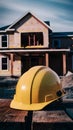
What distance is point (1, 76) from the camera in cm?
3388

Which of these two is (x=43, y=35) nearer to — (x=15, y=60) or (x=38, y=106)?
(x=15, y=60)

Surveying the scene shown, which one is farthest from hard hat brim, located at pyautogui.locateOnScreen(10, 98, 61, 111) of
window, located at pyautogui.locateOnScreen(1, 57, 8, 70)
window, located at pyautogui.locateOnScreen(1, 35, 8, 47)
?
window, located at pyautogui.locateOnScreen(1, 35, 8, 47)

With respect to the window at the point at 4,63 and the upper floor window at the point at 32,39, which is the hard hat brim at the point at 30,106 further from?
the window at the point at 4,63

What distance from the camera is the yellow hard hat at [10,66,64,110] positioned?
7.08 metres

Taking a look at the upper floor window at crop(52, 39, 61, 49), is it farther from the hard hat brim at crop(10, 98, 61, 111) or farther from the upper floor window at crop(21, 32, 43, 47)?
the hard hat brim at crop(10, 98, 61, 111)

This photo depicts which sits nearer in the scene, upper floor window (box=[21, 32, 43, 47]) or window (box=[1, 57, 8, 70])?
upper floor window (box=[21, 32, 43, 47])

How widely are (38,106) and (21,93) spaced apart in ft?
2.19

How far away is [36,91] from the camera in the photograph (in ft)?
23.4

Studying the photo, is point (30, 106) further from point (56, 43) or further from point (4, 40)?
point (56, 43)

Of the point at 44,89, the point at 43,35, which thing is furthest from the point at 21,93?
the point at 43,35

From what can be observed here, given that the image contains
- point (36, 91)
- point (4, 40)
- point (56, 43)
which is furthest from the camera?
point (56, 43)

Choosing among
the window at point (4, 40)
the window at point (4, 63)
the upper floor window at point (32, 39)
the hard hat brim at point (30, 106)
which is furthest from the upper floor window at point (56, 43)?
the hard hat brim at point (30, 106)

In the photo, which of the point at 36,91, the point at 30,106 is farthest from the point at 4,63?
the point at 30,106

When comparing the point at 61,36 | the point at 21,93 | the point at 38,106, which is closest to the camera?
the point at 38,106
